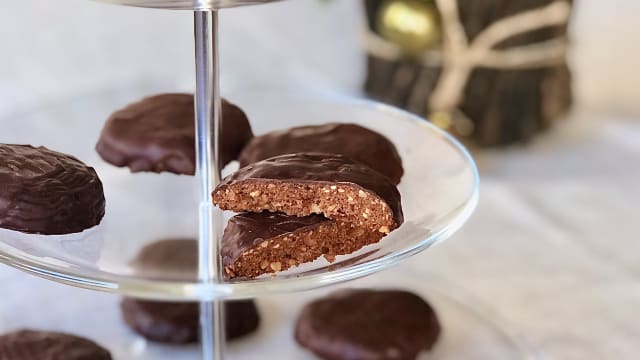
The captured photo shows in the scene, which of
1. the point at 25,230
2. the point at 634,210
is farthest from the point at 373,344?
the point at 634,210

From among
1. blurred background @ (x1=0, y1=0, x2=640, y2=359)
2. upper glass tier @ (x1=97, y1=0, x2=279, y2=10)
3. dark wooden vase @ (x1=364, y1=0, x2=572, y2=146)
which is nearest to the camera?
upper glass tier @ (x1=97, y1=0, x2=279, y2=10)

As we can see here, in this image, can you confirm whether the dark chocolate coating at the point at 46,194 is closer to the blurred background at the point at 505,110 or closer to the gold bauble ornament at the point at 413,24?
the blurred background at the point at 505,110

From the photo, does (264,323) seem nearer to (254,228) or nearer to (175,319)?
(175,319)

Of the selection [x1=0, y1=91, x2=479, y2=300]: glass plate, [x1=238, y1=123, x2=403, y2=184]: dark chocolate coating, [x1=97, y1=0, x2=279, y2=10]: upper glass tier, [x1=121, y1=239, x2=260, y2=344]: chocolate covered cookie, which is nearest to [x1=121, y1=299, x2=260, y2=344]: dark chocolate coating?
[x1=121, y1=239, x2=260, y2=344]: chocolate covered cookie

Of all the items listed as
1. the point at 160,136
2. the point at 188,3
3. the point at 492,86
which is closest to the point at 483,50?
the point at 492,86

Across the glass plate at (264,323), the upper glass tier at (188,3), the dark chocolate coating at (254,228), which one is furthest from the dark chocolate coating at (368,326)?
the upper glass tier at (188,3)

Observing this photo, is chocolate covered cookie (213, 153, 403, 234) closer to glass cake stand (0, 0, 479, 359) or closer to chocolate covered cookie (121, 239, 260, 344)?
glass cake stand (0, 0, 479, 359)
